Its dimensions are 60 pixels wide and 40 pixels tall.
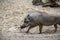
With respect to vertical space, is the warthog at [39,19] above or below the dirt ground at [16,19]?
above

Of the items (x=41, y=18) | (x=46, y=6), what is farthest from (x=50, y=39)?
(x=46, y=6)

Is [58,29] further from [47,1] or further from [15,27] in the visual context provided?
[47,1]

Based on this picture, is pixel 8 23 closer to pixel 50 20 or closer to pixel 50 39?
pixel 50 20

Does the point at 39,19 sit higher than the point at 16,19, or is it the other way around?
the point at 39,19

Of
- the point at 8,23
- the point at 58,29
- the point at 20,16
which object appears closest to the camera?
the point at 58,29

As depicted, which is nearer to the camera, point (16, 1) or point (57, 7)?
point (57, 7)

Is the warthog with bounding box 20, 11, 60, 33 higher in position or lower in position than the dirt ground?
higher

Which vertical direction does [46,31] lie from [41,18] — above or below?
below

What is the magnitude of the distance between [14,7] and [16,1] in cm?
102

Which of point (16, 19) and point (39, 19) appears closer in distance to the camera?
point (39, 19)

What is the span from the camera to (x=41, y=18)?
4.54 m

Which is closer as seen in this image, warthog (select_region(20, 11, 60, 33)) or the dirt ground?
the dirt ground

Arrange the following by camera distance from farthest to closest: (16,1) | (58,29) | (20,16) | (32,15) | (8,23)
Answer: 1. (16,1)
2. (20,16)
3. (8,23)
4. (58,29)
5. (32,15)

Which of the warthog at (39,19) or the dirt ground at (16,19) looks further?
the warthog at (39,19)
